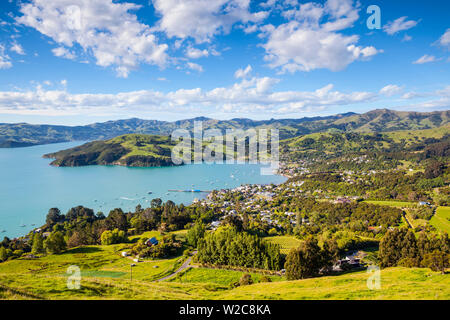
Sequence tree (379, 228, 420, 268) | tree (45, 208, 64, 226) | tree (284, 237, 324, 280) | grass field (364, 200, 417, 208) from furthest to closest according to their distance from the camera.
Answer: grass field (364, 200, 417, 208)
tree (45, 208, 64, 226)
tree (379, 228, 420, 268)
tree (284, 237, 324, 280)

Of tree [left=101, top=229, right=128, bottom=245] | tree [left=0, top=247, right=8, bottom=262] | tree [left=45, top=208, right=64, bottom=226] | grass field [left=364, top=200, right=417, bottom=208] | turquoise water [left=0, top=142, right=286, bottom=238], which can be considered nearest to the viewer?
tree [left=0, top=247, right=8, bottom=262]

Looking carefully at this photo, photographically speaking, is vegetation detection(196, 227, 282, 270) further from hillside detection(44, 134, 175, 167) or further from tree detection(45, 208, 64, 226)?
hillside detection(44, 134, 175, 167)

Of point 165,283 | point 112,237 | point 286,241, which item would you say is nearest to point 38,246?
point 112,237

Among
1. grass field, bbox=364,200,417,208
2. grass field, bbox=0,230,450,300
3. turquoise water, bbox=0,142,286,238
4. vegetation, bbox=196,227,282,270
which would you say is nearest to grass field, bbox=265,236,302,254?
grass field, bbox=0,230,450,300

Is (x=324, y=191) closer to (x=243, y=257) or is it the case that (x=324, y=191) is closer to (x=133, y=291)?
(x=243, y=257)

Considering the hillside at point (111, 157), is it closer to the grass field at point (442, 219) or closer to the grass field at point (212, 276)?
the grass field at point (212, 276)
